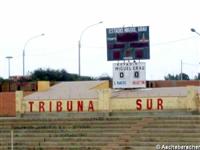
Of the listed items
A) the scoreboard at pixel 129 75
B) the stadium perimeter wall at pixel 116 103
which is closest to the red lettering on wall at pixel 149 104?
the stadium perimeter wall at pixel 116 103

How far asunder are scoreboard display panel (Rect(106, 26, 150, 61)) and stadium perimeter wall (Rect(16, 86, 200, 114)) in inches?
109

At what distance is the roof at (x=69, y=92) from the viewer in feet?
151

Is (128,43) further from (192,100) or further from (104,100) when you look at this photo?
(192,100)

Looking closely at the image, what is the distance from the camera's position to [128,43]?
1775 inches

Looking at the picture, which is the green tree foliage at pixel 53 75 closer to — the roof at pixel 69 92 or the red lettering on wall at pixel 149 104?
the roof at pixel 69 92

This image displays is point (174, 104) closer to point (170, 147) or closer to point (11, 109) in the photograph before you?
point (170, 147)

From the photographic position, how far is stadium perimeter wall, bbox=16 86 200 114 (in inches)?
1590

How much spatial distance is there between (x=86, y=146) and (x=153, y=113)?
8.67 metres

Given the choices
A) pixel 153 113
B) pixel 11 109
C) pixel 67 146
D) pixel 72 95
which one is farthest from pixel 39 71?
pixel 67 146

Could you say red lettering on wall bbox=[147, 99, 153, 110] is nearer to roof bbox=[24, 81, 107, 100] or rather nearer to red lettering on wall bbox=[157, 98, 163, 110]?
red lettering on wall bbox=[157, 98, 163, 110]

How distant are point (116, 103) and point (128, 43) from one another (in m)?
4.85

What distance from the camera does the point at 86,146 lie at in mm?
33688

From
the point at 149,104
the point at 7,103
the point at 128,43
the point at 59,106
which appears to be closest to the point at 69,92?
the point at 59,106

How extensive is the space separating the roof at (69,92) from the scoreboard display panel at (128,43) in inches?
135
